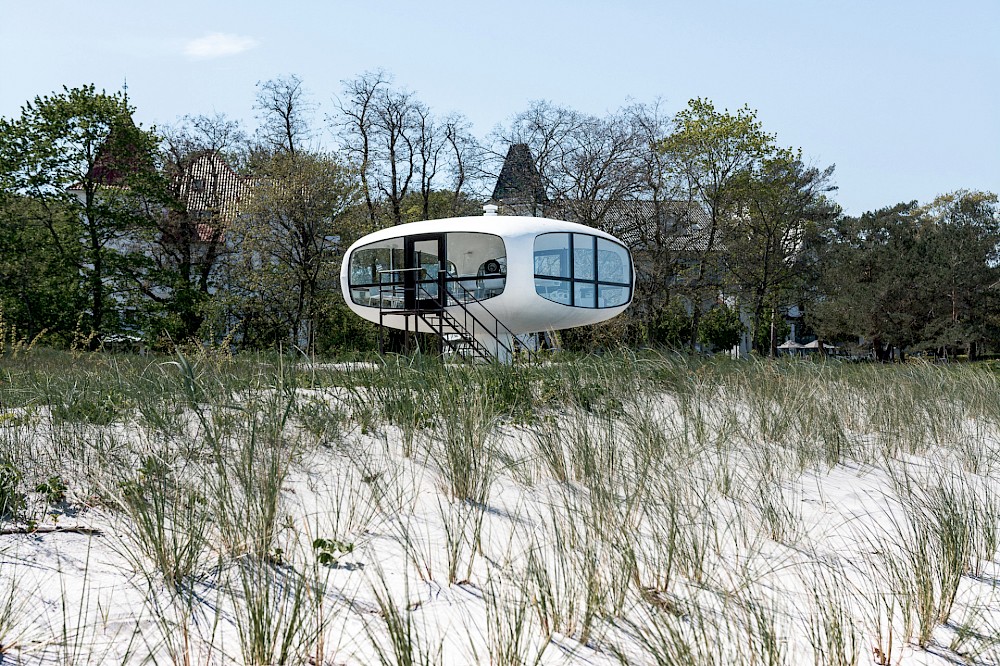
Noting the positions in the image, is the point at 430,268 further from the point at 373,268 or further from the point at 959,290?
the point at 959,290

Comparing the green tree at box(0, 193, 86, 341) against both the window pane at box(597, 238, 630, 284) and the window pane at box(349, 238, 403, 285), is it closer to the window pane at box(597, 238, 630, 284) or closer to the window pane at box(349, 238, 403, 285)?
the window pane at box(349, 238, 403, 285)

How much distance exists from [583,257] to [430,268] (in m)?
2.93

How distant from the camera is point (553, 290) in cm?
1482

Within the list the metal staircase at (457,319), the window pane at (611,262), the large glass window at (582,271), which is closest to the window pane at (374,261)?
the metal staircase at (457,319)

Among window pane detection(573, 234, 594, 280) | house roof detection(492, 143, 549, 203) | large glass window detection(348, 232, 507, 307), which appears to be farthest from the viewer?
house roof detection(492, 143, 549, 203)

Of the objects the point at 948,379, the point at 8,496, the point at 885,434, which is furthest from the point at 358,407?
the point at 948,379

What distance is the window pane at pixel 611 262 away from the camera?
15805mm

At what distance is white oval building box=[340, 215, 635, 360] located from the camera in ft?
47.6

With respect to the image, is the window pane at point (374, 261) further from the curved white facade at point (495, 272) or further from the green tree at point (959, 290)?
the green tree at point (959, 290)

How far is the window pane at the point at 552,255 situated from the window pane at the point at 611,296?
1130mm

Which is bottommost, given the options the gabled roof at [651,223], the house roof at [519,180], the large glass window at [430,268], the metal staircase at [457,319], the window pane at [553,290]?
the metal staircase at [457,319]

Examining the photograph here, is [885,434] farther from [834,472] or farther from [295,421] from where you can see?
[295,421]

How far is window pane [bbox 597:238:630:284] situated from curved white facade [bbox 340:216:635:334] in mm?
19

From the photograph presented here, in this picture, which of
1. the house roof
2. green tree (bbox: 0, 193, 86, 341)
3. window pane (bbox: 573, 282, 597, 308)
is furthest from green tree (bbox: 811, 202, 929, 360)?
green tree (bbox: 0, 193, 86, 341)
